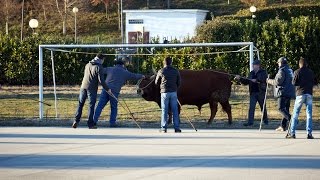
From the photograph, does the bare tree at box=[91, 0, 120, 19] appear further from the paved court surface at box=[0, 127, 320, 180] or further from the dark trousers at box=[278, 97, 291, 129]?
the dark trousers at box=[278, 97, 291, 129]

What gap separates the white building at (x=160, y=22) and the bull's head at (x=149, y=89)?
98.2 feet

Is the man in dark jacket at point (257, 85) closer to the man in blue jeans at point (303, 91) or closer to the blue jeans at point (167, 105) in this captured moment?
the blue jeans at point (167, 105)

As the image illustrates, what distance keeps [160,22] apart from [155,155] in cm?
3900

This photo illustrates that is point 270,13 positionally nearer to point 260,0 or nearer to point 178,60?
point 260,0

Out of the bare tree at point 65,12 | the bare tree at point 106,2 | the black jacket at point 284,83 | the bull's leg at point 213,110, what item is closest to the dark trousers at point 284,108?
the black jacket at point 284,83

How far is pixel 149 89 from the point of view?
72.9 feet

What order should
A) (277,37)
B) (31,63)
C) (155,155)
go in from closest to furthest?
1. (155,155)
2. (277,37)
3. (31,63)

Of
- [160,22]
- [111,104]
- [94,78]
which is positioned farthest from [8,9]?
[94,78]

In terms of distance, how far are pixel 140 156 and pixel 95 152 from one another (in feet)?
3.63


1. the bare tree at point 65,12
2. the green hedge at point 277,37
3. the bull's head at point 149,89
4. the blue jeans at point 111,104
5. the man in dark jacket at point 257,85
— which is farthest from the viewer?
the bare tree at point 65,12

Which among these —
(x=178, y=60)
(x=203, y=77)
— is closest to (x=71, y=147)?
(x=203, y=77)

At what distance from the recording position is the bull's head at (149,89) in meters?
22.2

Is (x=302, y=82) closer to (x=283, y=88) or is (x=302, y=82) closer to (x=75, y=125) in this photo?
(x=283, y=88)

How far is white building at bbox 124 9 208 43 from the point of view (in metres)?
52.5
